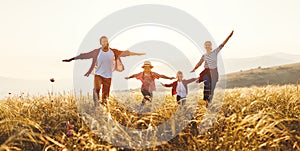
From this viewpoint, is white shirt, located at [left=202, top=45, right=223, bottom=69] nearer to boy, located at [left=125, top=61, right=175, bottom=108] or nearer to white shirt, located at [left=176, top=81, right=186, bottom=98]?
white shirt, located at [left=176, top=81, right=186, bottom=98]

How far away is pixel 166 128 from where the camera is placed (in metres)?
5.90

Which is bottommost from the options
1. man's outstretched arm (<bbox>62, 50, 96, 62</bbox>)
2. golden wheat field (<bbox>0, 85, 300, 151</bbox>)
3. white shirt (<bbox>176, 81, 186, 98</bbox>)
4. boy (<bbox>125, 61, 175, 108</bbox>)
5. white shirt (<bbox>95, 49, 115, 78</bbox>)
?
golden wheat field (<bbox>0, 85, 300, 151</bbox>)

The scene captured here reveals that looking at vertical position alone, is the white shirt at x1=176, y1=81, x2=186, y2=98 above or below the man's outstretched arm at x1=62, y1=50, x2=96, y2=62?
below

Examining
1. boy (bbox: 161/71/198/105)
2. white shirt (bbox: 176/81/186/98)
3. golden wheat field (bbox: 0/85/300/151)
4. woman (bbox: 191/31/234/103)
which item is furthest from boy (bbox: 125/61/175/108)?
golden wheat field (bbox: 0/85/300/151)

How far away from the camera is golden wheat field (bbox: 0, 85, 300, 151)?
200 inches

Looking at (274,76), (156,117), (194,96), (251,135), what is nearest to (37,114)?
(156,117)

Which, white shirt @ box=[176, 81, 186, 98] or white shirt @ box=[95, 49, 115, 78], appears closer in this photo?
white shirt @ box=[95, 49, 115, 78]

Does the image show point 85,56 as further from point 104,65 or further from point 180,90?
point 180,90

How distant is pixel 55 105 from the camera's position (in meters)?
7.36

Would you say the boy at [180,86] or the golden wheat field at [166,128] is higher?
the boy at [180,86]

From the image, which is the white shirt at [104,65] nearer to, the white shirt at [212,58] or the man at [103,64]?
the man at [103,64]

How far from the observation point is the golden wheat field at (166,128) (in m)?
5.09

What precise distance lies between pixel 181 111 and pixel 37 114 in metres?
2.65

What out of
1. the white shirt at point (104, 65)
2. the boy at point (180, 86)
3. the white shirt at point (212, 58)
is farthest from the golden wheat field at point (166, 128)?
the boy at point (180, 86)
